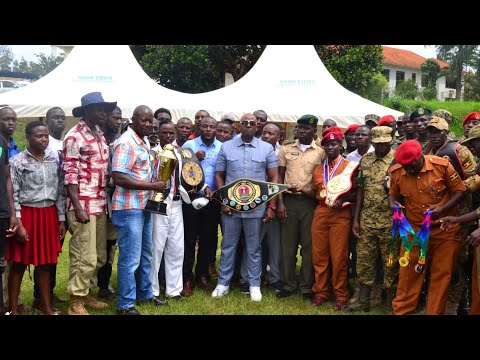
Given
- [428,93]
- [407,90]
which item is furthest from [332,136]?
[428,93]

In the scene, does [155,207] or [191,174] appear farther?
[191,174]

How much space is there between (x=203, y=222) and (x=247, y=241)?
2.21 feet

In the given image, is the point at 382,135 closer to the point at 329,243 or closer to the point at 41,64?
the point at 329,243

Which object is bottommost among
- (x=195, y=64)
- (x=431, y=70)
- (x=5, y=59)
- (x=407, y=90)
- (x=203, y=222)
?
(x=203, y=222)

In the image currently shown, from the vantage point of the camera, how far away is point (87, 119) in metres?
5.20

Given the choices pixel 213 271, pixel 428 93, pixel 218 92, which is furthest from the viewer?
pixel 428 93

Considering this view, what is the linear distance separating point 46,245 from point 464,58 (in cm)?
4794

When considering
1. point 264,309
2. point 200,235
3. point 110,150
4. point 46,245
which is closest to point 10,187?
point 46,245

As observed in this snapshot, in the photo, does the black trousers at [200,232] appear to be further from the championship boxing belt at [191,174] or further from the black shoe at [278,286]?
the black shoe at [278,286]

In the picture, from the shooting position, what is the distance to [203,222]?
6.48 meters

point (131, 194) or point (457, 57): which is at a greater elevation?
point (457, 57)

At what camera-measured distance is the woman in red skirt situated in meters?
4.95

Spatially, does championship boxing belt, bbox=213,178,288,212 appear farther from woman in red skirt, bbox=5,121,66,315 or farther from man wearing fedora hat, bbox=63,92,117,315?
woman in red skirt, bbox=5,121,66,315

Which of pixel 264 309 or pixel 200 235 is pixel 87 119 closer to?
pixel 200 235
